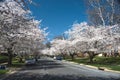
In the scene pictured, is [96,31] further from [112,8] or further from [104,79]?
[104,79]

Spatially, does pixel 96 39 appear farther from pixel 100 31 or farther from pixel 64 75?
pixel 64 75

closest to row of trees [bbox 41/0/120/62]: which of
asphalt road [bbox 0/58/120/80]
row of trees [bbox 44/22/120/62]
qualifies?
row of trees [bbox 44/22/120/62]

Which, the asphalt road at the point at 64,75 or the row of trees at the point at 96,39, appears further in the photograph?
the row of trees at the point at 96,39

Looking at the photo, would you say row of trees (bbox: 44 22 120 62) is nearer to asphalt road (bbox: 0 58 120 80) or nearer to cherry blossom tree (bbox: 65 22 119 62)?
cherry blossom tree (bbox: 65 22 119 62)

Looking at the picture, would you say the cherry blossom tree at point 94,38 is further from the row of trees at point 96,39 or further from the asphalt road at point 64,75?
the asphalt road at point 64,75

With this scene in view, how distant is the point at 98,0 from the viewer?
186 feet

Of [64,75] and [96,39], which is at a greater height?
[96,39]

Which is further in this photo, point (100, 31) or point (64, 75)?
point (100, 31)

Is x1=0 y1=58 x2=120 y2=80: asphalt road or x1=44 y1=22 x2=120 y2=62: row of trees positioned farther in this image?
x1=44 y1=22 x2=120 y2=62: row of trees

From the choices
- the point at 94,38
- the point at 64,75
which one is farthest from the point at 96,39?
the point at 64,75

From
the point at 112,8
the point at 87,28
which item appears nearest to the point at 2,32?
the point at 112,8

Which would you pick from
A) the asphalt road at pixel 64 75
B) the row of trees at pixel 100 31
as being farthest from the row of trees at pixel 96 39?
the asphalt road at pixel 64 75

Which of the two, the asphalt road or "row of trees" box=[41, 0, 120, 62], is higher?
"row of trees" box=[41, 0, 120, 62]

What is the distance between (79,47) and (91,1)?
13.9 meters
